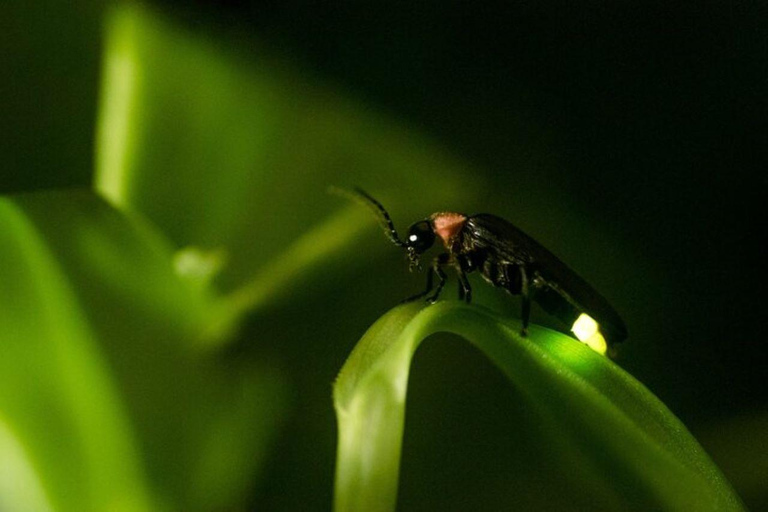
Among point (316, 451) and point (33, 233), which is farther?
point (316, 451)

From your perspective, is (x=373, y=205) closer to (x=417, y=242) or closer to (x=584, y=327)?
(x=417, y=242)

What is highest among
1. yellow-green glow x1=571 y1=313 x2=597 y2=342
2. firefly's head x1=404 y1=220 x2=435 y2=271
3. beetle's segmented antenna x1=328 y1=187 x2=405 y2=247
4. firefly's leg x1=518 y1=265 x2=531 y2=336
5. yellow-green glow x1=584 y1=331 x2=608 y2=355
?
beetle's segmented antenna x1=328 y1=187 x2=405 y2=247

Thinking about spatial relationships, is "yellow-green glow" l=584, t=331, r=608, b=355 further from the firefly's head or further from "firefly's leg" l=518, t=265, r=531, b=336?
the firefly's head

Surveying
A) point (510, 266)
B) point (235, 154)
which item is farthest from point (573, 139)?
point (235, 154)

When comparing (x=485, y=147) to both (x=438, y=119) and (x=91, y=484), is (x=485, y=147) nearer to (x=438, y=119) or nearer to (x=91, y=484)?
(x=438, y=119)

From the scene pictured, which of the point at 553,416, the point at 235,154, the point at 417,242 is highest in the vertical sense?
the point at 235,154

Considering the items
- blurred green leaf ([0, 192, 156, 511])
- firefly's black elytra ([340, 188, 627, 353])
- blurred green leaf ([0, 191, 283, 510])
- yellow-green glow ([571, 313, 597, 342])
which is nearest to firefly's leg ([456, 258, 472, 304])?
firefly's black elytra ([340, 188, 627, 353])

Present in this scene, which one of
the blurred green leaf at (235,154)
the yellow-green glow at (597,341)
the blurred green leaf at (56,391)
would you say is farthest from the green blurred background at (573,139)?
the blurred green leaf at (56,391)

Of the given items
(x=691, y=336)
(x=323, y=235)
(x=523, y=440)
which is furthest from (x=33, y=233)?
(x=691, y=336)
